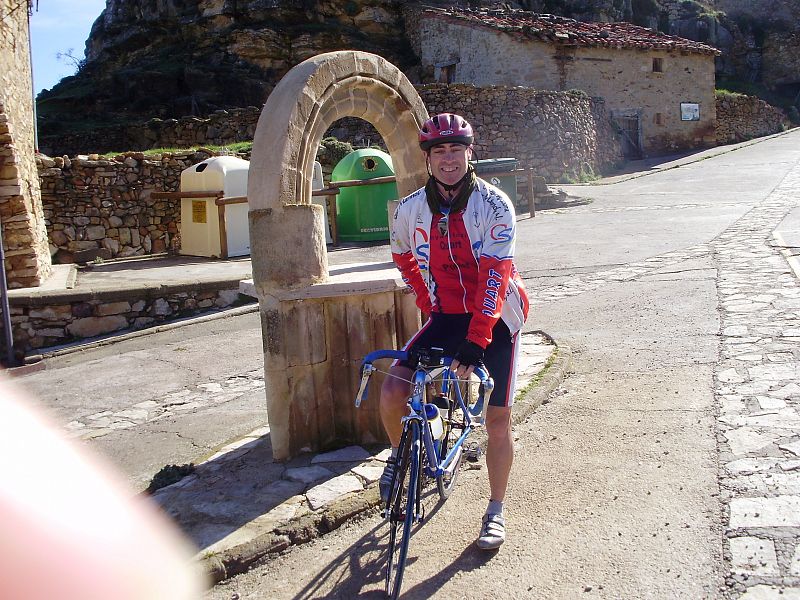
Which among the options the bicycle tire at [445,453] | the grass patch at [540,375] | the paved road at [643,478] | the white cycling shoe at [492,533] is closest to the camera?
the paved road at [643,478]

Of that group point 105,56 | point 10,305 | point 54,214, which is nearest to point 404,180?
point 10,305

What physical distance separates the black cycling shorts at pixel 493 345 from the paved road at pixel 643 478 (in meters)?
0.70

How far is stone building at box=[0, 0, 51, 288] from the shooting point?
34.3 ft

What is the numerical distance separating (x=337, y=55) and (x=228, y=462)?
2538mm

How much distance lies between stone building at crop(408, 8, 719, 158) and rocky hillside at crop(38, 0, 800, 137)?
2.22 m

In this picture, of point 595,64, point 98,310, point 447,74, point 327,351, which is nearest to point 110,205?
point 98,310

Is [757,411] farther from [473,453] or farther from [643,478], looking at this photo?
[473,453]

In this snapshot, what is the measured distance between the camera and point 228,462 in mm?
4727

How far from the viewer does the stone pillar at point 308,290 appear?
4.44 m

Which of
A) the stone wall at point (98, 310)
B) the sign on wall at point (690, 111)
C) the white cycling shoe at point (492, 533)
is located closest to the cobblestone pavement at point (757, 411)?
the white cycling shoe at point (492, 533)

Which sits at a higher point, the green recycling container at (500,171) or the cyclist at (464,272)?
the green recycling container at (500,171)

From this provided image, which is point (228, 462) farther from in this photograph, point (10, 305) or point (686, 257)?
point (686, 257)

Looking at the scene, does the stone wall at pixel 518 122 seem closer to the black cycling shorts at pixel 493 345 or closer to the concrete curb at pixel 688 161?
the concrete curb at pixel 688 161

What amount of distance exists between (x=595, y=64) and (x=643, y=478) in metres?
26.3
